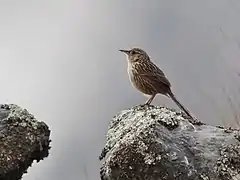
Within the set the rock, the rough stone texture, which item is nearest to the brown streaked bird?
the rock

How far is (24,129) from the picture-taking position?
336cm

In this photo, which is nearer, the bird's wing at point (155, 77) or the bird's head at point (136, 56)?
the bird's wing at point (155, 77)

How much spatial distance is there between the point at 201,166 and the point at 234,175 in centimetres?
18

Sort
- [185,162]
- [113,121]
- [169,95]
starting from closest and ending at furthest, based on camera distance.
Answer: [185,162]
[113,121]
[169,95]

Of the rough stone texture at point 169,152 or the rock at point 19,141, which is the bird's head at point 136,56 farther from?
the rough stone texture at point 169,152

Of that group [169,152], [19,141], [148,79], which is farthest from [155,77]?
[169,152]

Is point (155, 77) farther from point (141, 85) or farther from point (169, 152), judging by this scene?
point (169, 152)

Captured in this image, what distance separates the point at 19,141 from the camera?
3283mm

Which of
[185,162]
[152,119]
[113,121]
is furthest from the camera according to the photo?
[113,121]

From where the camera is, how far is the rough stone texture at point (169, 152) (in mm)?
2564

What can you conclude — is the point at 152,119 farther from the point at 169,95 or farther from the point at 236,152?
the point at 169,95

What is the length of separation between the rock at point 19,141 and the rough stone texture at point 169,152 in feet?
2.24

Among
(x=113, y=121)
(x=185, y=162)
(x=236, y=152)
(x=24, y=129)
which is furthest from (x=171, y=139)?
(x=24, y=129)

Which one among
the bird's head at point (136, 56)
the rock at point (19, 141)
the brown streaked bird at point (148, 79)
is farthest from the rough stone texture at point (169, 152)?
the bird's head at point (136, 56)
